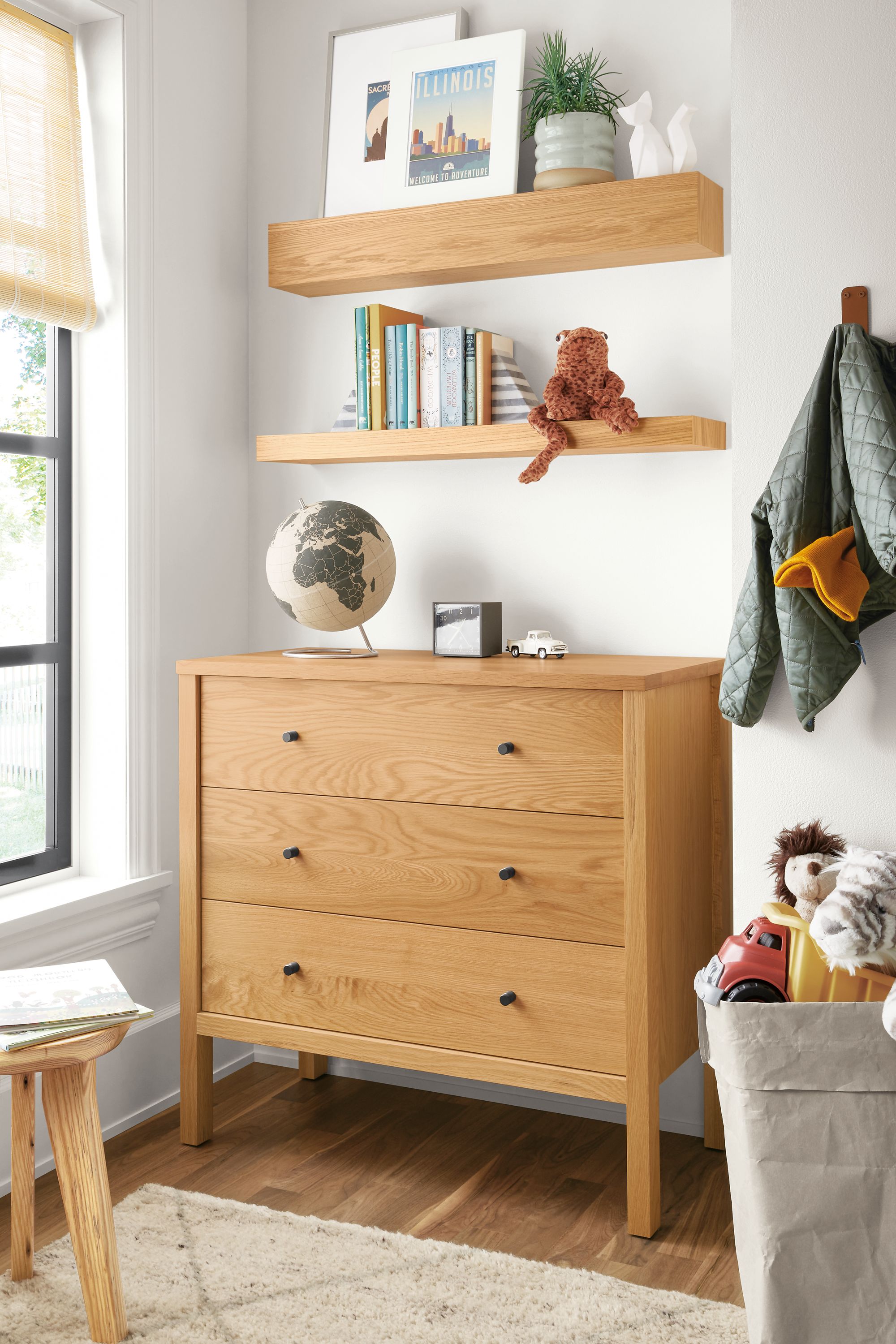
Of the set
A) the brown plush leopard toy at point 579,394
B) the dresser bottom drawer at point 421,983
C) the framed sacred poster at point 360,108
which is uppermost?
the framed sacred poster at point 360,108

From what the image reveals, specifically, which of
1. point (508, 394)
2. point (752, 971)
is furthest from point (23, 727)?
point (752, 971)

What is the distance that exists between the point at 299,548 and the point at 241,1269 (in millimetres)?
1278

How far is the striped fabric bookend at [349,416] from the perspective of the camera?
2602 mm

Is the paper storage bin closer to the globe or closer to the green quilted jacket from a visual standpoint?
the green quilted jacket

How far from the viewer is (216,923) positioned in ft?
7.75

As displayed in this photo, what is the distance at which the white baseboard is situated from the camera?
96.9 inches

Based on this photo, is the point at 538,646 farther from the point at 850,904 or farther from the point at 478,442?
the point at 850,904

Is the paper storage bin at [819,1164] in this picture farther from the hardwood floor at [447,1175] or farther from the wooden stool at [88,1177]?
the wooden stool at [88,1177]

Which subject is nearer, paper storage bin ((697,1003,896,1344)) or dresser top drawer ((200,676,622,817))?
paper storage bin ((697,1003,896,1344))

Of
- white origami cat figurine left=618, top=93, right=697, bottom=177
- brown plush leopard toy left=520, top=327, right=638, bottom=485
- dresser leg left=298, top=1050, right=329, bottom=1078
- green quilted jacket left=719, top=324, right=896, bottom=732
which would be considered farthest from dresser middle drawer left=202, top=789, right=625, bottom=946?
white origami cat figurine left=618, top=93, right=697, bottom=177

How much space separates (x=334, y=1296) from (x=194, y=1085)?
63 centimetres

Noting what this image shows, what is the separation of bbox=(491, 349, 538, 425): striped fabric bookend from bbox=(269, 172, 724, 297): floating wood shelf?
197mm

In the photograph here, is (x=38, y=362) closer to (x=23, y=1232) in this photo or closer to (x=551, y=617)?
(x=551, y=617)

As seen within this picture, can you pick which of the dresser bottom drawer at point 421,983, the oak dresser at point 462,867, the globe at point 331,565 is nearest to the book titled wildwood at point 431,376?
the globe at point 331,565
